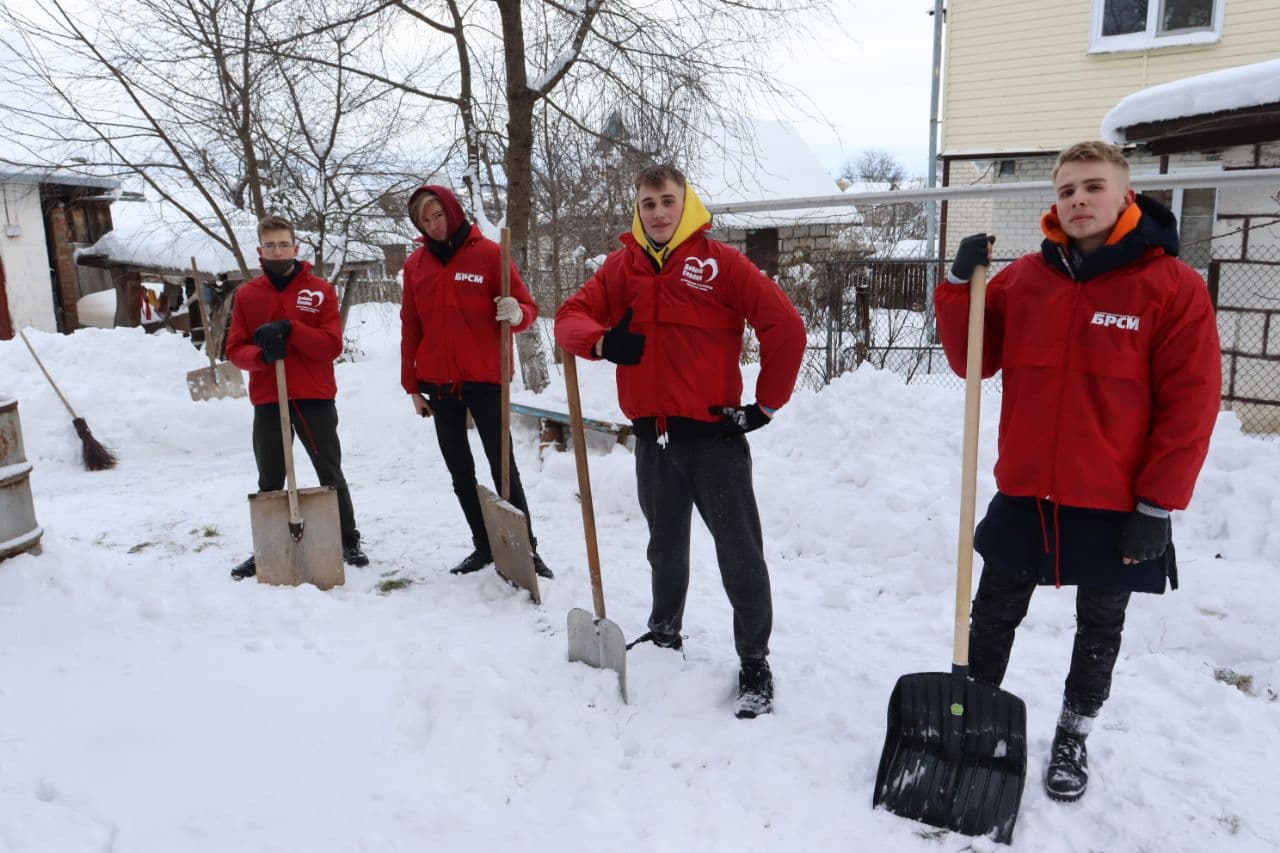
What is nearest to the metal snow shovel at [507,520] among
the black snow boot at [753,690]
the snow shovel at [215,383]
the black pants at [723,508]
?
the black pants at [723,508]

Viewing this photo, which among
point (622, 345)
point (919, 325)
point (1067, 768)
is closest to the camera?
point (1067, 768)

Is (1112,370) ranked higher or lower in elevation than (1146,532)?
higher

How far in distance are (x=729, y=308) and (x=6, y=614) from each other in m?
3.33

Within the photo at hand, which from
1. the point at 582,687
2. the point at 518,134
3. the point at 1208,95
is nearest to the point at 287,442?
the point at 582,687

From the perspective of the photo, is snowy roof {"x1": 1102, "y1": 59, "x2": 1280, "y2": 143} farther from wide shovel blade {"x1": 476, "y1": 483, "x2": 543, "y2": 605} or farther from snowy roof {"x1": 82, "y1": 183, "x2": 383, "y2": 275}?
snowy roof {"x1": 82, "y1": 183, "x2": 383, "y2": 275}

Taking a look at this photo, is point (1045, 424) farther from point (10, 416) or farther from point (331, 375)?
point (10, 416)

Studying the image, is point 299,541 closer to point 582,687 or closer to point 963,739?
point 582,687

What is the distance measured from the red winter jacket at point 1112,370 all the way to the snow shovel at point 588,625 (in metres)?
1.43

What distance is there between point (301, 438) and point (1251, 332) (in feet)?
22.4

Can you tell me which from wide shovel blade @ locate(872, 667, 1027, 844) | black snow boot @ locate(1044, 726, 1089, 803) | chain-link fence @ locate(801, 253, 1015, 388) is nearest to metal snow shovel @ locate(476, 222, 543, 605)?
wide shovel blade @ locate(872, 667, 1027, 844)

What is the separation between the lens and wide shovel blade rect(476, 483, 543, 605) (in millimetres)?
4055

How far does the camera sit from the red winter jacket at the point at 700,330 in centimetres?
299

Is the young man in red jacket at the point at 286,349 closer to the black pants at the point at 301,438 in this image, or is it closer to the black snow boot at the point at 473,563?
the black pants at the point at 301,438

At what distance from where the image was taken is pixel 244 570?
14.8 ft
